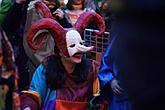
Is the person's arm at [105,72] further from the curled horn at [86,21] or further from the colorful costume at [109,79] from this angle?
the curled horn at [86,21]

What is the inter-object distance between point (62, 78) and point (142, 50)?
2.47m

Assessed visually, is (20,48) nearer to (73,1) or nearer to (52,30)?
(73,1)

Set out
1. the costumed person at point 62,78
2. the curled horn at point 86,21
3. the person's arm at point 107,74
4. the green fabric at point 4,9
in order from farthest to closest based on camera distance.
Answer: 1. the green fabric at point 4,9
2. the curled horn at point 86,21
3. the costumed person at point 62,78
4. the person's arm at point 107,74

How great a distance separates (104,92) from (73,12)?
58.1 inches

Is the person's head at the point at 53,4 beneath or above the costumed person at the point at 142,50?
beneath

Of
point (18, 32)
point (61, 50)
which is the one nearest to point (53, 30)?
point (61, 50)

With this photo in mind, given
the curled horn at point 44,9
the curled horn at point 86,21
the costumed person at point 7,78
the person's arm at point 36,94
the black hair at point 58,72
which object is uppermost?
the costumed person at point 7,78

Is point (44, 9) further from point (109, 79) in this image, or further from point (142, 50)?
point (142, 50)

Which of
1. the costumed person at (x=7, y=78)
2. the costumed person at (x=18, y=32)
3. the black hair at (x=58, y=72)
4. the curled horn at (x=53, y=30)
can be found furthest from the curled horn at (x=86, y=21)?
the costumed person at (x=7, y=78)

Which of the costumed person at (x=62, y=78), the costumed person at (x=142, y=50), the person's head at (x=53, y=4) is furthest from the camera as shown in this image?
the person's head at (x=53, y=4)

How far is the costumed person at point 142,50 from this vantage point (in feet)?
3.00

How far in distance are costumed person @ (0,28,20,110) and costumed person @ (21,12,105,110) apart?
4.36ft

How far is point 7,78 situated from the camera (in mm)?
1944

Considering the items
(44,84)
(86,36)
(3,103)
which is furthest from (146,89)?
(86,36)
